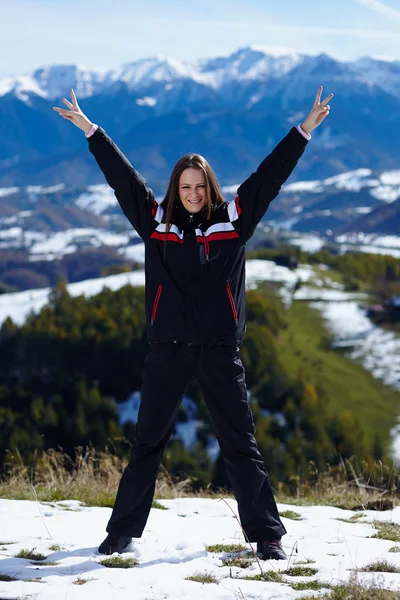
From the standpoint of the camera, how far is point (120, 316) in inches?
4129

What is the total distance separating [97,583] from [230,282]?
2.42 meters

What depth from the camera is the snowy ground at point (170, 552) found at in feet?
15.4

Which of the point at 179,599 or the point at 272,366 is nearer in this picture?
the point at 179,599

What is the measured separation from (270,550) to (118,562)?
1174mm

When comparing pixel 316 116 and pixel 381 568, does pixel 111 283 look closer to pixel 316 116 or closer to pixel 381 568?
pixel 316 116

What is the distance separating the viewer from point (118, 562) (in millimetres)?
5473

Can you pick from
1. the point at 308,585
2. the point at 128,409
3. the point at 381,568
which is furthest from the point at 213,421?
the point at 128,409

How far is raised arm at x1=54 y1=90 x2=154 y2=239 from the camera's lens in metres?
5.86

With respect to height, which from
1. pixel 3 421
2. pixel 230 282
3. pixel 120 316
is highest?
pixel 120 316

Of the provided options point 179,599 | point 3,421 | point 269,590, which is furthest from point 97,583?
point 3,421

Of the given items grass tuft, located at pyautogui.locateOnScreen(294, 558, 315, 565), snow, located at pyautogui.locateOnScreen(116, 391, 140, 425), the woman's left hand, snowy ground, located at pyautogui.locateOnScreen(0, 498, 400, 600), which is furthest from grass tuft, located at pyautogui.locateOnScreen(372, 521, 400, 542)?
snow, located at pyautogui.locateOnScreen(116, 391, 140, 425)

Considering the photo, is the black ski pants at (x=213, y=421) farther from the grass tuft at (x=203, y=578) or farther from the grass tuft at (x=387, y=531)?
the grass tuft at (x=387, y=531)

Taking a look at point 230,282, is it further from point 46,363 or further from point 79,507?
point 46,363

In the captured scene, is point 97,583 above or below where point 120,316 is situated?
below
